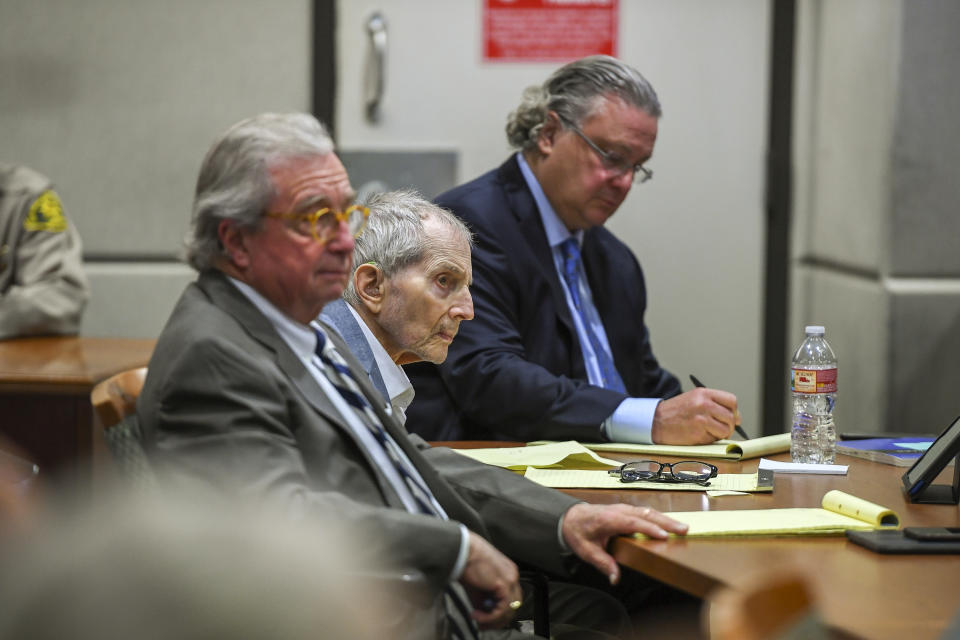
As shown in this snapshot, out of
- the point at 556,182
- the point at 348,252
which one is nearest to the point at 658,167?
the point at 556,182

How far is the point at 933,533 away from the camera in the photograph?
1.47m

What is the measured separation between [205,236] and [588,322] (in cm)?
129

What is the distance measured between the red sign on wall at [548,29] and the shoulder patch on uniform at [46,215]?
4.78 feet

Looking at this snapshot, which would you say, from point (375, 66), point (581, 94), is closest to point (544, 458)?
point (581, 94)

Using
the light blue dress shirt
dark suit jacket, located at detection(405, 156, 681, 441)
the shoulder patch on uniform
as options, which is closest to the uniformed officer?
the shoulder patch on uniform

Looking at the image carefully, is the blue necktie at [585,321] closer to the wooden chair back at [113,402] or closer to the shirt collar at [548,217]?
the shirt collar at [548,217]

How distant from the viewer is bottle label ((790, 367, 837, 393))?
1995mm

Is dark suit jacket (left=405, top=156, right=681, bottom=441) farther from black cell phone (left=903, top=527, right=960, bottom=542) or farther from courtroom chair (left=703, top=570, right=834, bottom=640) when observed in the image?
courtroom chair (left=703, top=570, right=834, bottom=640)

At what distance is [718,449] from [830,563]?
70 centimetres

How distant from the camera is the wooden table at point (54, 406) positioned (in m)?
2.74

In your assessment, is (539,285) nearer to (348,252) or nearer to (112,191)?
(348,252)

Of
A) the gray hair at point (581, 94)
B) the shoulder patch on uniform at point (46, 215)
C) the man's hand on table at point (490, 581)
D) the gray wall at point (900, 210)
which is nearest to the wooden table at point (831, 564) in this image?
the man's hand on table at point (490, 581)

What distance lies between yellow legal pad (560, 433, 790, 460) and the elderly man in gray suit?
472 millimetres

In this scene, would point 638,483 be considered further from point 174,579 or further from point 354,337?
point 174,579
